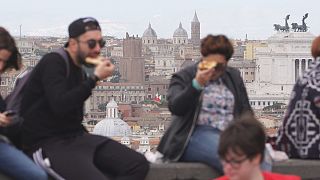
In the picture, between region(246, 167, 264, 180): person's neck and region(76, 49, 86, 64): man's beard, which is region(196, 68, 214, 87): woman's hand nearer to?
region(76, 49, 86, 64): man's beard

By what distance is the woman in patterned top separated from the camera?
2973 mm

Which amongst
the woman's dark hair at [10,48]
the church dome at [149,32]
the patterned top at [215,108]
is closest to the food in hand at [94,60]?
the woman's dark hair at [10,48]

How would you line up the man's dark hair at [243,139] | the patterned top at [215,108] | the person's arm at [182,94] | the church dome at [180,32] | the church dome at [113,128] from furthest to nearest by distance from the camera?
the church dome at [180,32] → the church dome at [113,128] → the patterned top at [215,108] → the person's arm at [182,94] → the man's dark hair at [243,139]

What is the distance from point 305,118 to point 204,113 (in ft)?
1.03

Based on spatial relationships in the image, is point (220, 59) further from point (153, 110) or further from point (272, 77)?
point (272, 77)

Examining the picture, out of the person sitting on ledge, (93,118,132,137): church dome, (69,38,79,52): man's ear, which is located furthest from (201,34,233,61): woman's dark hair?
(93,118,132,137): church dome

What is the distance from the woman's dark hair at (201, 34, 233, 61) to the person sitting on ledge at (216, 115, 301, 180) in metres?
0.68

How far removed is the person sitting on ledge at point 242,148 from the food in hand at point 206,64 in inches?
24.1

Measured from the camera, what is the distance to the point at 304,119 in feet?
9.78

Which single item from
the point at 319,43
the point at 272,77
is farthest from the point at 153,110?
the point at 319,43

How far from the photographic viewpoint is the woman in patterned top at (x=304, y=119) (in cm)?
297

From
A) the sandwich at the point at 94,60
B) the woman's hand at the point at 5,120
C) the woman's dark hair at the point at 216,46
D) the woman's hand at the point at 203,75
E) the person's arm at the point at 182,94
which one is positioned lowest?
the woman's hand at the point at 5,120

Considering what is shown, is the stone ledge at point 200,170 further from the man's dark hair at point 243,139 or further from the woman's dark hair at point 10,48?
the man's dark hair at point 243,139

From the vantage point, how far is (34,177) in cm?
273
